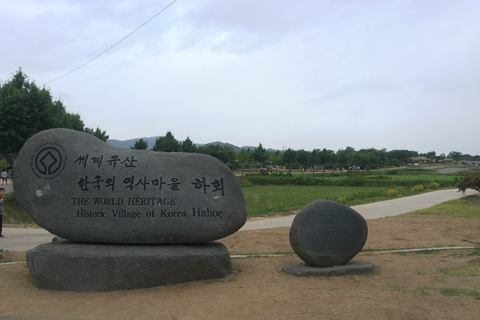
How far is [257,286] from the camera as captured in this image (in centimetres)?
671

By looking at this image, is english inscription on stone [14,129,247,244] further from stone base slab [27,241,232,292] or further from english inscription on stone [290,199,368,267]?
english inscription on stone [290,199,368,267]

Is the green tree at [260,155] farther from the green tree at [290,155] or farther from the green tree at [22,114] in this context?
the green tree at [22,114]

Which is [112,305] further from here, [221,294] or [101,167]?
[101,167]

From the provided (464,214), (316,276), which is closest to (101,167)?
(316,276)

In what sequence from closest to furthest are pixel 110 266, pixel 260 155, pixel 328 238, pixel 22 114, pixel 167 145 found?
pixel 110 266 → pixel 328 238 → pixel 22 114 → pixel 167 145 → pixel 260 155

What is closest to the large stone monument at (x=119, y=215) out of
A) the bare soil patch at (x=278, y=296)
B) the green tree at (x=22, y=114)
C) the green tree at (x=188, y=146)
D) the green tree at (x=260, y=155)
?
the bare soil patch at (x=278, y=296)

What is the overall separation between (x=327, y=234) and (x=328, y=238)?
8 centimetres

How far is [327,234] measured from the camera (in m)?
7.51

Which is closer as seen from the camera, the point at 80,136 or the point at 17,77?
the point at 80,136

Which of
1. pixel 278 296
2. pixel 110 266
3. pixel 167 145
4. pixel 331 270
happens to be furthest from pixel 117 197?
pixel 167 145

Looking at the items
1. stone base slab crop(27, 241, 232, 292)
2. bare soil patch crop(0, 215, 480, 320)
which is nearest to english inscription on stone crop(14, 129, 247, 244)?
stone base slab crop(27, 241, 232, 292)

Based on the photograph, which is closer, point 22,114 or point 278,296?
point 278,296

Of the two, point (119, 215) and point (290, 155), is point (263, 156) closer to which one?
point (290, 155)

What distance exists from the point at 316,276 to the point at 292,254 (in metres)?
2.28
